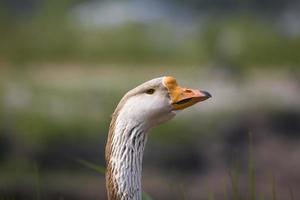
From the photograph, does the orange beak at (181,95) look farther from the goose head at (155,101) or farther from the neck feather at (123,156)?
the neck feather at (123,156)

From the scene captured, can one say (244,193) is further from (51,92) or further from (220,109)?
(51,92)

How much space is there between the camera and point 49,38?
12.8 m

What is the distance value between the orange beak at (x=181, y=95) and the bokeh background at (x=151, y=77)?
17.8 ft

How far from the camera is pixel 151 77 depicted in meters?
10.8

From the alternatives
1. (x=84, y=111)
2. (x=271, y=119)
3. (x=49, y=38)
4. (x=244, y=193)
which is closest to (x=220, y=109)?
(x=271, y=119)

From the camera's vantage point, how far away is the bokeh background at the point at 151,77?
9930mm

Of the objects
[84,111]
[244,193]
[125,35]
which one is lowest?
[244,193]

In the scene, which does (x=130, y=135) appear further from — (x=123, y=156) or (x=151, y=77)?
(x=151, y=77)

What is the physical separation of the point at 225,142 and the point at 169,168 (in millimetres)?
637

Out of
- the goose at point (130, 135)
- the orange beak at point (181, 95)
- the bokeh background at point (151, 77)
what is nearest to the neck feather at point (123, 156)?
the goose at point (130, 135)

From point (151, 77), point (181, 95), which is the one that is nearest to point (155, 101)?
point (181, 95)

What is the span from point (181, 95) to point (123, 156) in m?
0.23

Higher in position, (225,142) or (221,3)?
(221,3)

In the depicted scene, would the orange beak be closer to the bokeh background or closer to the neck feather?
the neck feather
